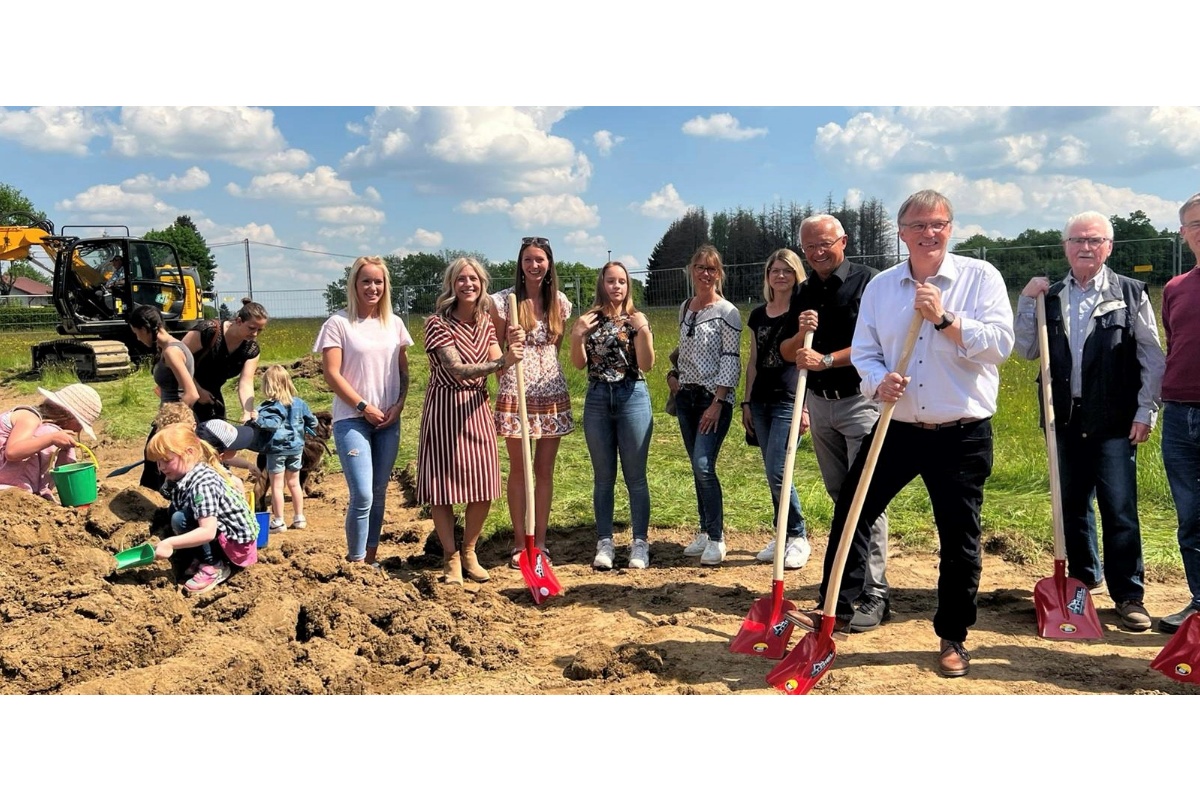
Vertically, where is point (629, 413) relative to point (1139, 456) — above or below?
above

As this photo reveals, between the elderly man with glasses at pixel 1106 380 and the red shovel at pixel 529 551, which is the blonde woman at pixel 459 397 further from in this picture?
the elderly man with glasses at pixel 1106 380

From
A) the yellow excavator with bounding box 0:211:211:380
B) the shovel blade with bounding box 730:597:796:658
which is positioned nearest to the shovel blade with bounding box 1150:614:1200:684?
the shovel blade with bounding box 730:597:796:658

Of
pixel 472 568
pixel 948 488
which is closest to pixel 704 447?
pixel 472 568

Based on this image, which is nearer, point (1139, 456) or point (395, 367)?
point (395, 367)

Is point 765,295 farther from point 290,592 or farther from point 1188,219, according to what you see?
point 290,592

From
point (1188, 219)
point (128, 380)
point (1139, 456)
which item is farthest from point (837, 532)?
point (128, 380)

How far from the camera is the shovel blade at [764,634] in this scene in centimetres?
395

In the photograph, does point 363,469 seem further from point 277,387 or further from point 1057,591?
point 1057,591

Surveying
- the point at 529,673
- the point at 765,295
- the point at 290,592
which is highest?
the point at 765,295

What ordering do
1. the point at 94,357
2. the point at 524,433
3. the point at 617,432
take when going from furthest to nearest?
the point at 94,357, the point at 617,432, the point at 524,433

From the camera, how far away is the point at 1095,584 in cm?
460

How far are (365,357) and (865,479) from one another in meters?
2.75

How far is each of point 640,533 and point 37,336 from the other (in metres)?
23.7

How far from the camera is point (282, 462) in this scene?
6.59 meters
